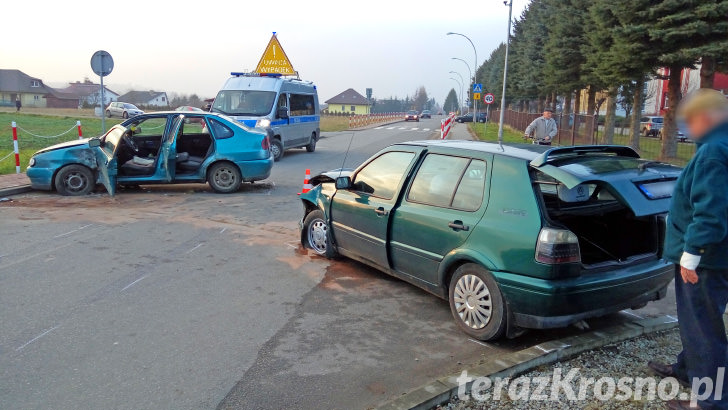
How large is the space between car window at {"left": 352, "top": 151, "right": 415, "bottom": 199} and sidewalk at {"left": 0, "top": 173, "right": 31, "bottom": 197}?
8069mm

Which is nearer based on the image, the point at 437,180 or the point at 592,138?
the point at 437,180

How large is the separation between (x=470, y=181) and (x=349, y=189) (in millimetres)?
1711

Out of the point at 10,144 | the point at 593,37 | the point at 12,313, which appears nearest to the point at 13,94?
the point at 10,144

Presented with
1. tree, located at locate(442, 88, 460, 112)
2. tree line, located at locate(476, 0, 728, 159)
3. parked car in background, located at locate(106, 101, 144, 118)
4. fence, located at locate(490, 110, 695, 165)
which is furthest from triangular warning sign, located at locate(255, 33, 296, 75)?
tree, located at locate(442, 88, 460, 112)

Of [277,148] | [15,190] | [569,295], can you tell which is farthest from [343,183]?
[277,148]

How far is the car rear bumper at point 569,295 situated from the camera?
4074 millimetres

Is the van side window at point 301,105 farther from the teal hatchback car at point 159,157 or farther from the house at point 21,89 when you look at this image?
the house at point 21,89

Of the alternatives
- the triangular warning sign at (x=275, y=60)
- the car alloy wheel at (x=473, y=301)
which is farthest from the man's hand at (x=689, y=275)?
the triangular warning sign at (x=275, y=60)

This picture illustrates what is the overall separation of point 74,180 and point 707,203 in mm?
10779

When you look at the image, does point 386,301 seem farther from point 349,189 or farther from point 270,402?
point 270,402

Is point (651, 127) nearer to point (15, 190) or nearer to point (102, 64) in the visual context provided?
point (102, 64)

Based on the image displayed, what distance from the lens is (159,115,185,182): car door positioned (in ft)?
35.9

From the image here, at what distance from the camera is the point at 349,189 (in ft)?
20.1

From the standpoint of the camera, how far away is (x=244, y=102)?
1773 cm
